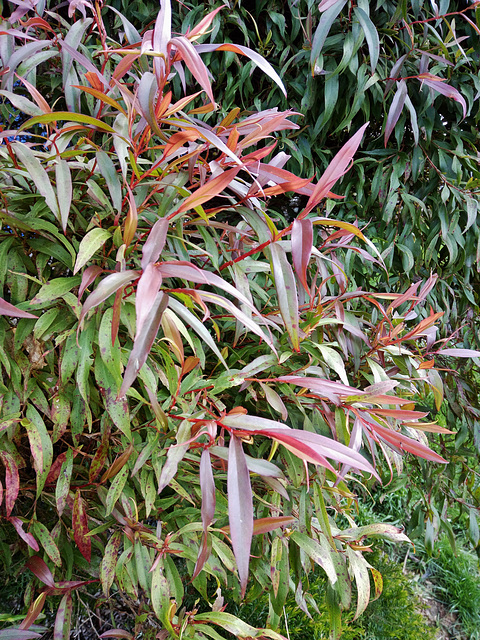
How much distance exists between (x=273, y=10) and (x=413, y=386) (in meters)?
0.98

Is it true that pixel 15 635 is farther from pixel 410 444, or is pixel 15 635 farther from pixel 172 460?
pixel 410 444

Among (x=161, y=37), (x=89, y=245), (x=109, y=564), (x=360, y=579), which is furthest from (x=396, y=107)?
(x=109, y=564)

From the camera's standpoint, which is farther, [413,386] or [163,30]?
[413,386]

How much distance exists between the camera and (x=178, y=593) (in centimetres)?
71

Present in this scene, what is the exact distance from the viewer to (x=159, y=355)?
72cm

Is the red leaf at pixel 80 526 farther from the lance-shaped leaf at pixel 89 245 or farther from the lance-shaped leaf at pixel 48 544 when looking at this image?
the lance-shaped leaf at pixel 89 245

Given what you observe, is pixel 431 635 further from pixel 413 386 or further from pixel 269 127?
pixel 269 127

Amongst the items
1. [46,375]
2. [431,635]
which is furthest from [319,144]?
[431,635]

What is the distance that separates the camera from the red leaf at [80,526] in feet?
2.14

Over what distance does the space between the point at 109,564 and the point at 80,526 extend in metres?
0.07

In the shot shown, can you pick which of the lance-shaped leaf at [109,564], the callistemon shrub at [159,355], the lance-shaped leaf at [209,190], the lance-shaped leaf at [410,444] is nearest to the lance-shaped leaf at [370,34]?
the callistemon shrub at [159,355]

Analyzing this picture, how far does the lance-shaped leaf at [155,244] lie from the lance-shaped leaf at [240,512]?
191mm

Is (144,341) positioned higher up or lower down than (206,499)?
higher up

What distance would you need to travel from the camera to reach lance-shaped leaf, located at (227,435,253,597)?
0.38 meters
